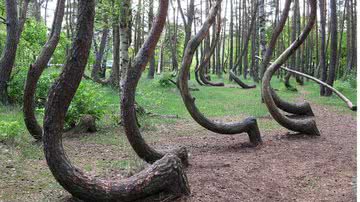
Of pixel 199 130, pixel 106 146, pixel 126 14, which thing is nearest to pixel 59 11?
pixel 106 146

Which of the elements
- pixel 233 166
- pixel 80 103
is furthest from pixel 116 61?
pixel 233 166

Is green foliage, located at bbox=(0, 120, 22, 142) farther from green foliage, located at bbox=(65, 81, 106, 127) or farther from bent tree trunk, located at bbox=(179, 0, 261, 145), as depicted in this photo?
bent tree trunk, located at bbox=(179, 0, 261, 145)

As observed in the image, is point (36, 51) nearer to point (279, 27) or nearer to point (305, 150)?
point (279, 27)

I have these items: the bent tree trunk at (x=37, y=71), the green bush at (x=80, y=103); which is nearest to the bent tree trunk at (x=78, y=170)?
the bent tree trunk at (x=37, y=71)

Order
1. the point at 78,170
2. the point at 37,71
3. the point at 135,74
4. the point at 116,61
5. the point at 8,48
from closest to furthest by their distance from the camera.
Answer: the point at 78,170 < the point at 135,74 < the point at 37,71 < the point at 8,48 < the point at 116,61

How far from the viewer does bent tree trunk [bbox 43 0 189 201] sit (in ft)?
12.6

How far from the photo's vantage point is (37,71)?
6578 mm

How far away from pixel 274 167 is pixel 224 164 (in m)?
0.72

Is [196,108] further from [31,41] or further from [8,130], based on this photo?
[31,41]

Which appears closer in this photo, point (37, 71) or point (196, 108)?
point (37, 71)

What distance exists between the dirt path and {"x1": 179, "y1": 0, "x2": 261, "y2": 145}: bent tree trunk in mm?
309

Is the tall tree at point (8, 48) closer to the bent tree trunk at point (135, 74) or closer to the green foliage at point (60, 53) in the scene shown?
the green foliage at point (60, 53)

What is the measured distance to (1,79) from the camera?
10.4 metres

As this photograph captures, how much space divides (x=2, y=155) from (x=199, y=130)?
4.43 m
